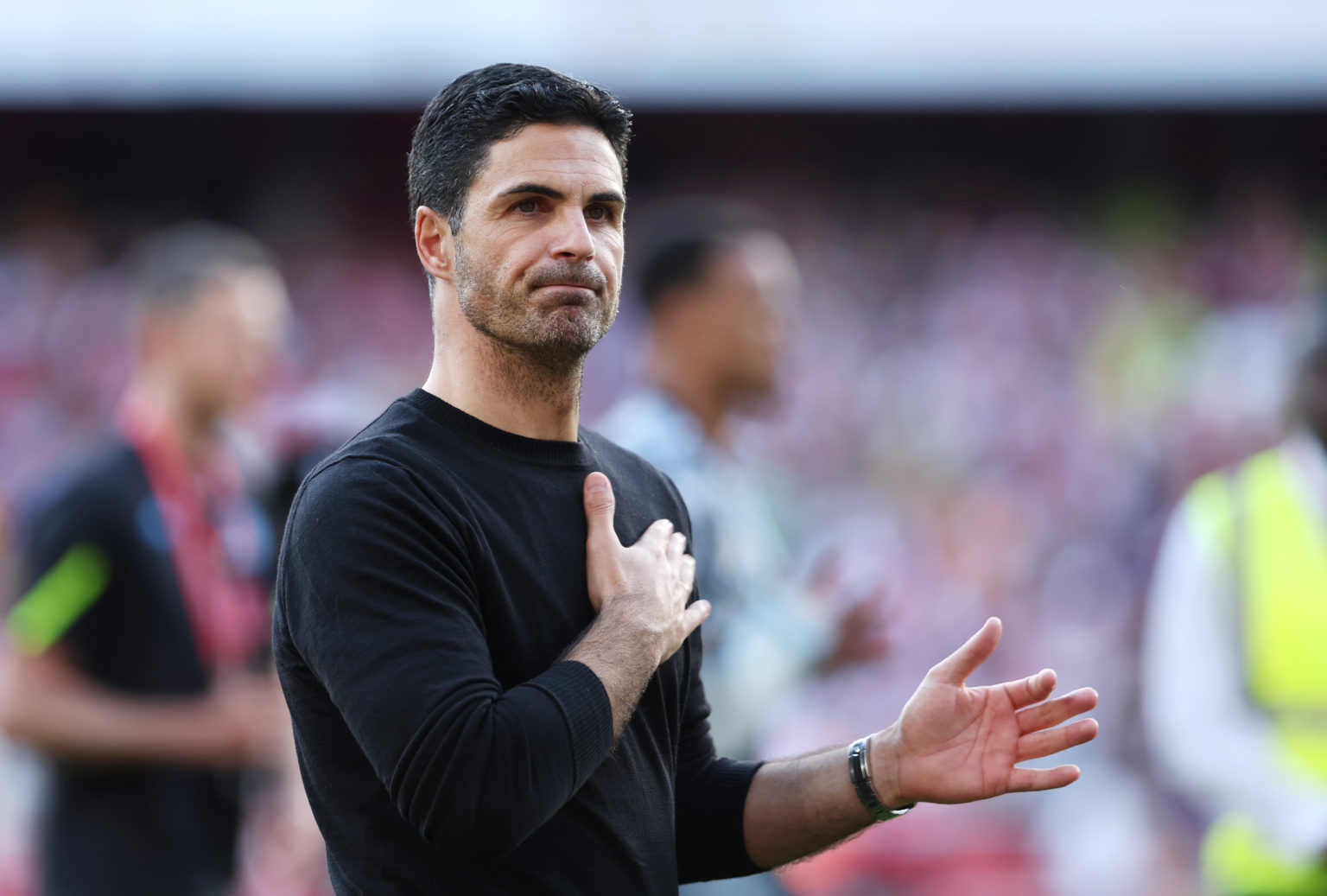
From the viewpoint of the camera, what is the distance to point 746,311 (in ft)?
15.2

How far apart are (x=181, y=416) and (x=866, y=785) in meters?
2.90

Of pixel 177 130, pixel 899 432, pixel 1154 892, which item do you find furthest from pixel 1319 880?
pixel 177 130

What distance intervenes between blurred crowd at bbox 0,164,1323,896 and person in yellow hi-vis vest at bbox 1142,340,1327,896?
592cm

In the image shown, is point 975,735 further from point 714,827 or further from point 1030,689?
point 714,827

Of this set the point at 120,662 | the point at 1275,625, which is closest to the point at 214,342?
the point at 120,662

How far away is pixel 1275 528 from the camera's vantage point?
13.3ft

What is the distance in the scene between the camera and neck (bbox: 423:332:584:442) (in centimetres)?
222

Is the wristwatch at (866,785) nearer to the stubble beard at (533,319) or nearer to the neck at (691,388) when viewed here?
the stubble beard at (533,319)

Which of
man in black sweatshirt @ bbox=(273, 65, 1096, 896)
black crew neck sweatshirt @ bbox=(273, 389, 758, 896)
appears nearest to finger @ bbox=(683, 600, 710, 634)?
man in black sweatshirt @ bbox=(273, 65, 1096, 896)

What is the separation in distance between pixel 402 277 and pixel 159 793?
10.0 meters

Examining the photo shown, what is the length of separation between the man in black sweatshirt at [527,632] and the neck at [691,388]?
2024 millimetres

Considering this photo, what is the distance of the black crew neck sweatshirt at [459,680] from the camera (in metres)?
1.85

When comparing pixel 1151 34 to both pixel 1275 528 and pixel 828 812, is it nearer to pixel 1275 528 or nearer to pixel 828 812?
pixel 1275 528

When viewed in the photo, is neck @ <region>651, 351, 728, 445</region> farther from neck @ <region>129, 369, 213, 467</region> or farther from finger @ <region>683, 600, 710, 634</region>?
finger @ <region>683, 600, 710, 634</region>
